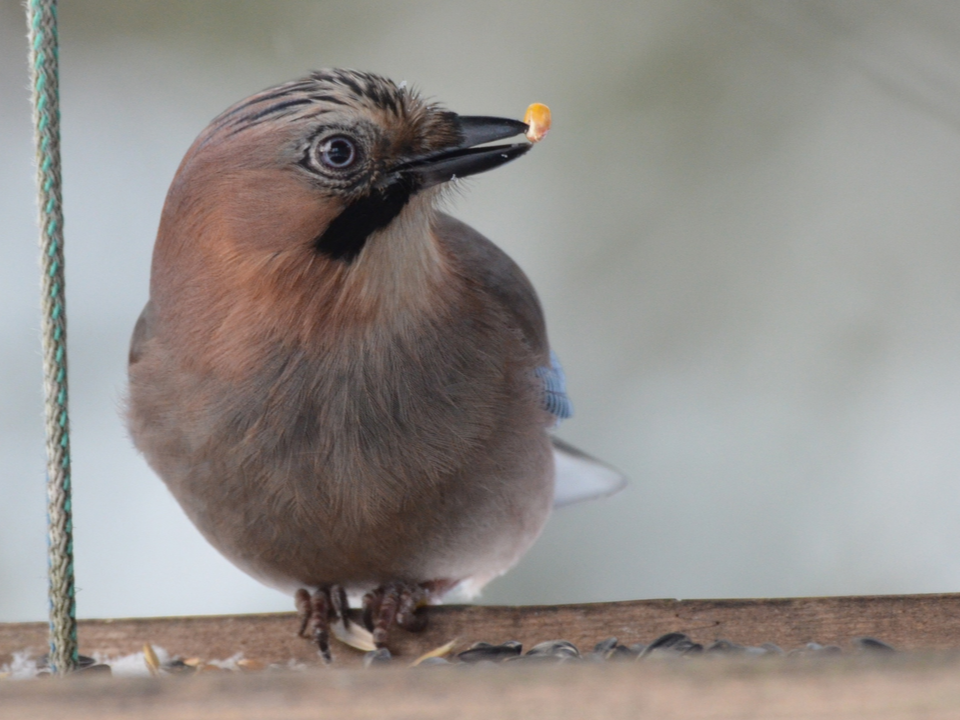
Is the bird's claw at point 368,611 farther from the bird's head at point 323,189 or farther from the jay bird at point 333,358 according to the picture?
the bird's head at point 323,189

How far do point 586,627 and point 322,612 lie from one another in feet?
1.46

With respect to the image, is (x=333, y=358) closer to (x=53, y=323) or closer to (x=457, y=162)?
(x=457, y=162)

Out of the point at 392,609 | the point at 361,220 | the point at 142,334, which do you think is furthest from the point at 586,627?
the point at 142,334

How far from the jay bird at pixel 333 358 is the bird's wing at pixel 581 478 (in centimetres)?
73

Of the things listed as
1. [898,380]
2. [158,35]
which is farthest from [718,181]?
[158,35]

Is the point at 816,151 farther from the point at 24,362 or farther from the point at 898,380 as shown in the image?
the point at 24,362

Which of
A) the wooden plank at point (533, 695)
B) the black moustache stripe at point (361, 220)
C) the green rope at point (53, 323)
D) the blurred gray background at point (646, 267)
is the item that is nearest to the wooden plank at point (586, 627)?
the green rope at point (53, 323)

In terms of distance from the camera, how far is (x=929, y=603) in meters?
1.77

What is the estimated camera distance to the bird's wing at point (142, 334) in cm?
210

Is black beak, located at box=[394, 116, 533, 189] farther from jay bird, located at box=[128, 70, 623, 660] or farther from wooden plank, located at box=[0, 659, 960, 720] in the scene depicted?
wooden plank, located at box=[0, 659, 960, 720]

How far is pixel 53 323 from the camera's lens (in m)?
1.44

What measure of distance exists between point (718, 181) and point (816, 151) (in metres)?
0.32

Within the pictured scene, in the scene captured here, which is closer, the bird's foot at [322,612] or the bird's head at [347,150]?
the bird's head at [347,150]

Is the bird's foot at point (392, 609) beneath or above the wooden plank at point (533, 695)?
above
